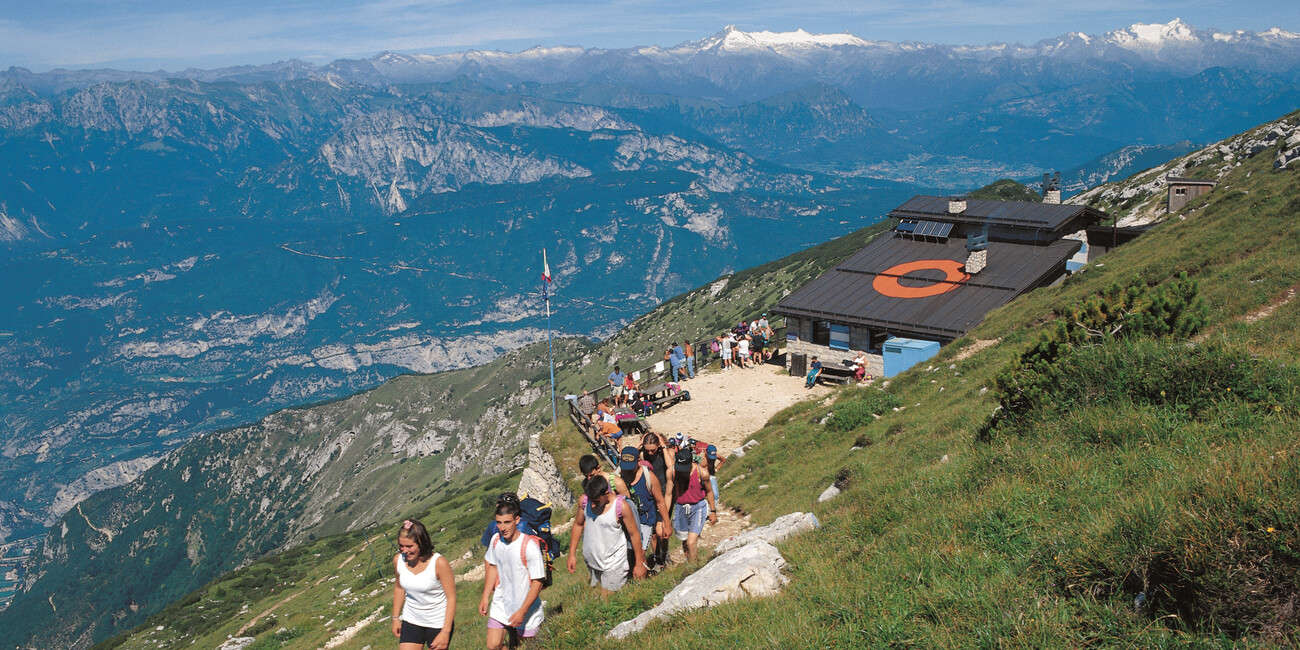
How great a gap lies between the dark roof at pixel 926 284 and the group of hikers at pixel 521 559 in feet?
67.4

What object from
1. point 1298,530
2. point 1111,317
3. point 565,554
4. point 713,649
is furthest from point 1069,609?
point 565,554

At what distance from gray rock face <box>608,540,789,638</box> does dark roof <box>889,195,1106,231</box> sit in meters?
30.5

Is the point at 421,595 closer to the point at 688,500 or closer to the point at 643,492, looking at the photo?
the point at 643,492

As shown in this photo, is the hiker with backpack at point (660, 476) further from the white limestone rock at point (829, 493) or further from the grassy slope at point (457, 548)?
the white limestone rock at point (829, 493)

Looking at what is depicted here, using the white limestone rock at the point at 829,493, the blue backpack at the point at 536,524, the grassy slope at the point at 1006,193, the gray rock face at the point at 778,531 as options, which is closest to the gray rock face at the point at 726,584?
the gray rock face at the point at 778,531

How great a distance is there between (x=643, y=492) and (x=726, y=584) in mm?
2465

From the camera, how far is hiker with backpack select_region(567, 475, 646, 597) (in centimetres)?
891

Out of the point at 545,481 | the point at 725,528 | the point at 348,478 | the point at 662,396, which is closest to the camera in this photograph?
the point at 725,528

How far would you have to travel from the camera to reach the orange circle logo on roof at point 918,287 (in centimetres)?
3103

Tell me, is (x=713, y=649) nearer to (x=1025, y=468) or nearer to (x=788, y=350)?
(x=1025, y=468)

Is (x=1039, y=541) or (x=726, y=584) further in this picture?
(x=726, y=584)

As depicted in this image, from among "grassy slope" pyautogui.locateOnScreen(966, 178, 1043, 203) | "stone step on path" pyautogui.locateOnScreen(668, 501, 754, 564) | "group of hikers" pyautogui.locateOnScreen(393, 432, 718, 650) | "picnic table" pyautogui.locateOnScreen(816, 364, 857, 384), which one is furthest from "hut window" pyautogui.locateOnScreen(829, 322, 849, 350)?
"grassy slope" pyautogui.locateOnScreen(966, 178, 1043, 203)

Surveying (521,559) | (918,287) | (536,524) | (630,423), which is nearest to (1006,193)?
(918,287)

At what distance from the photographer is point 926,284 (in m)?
31.9
